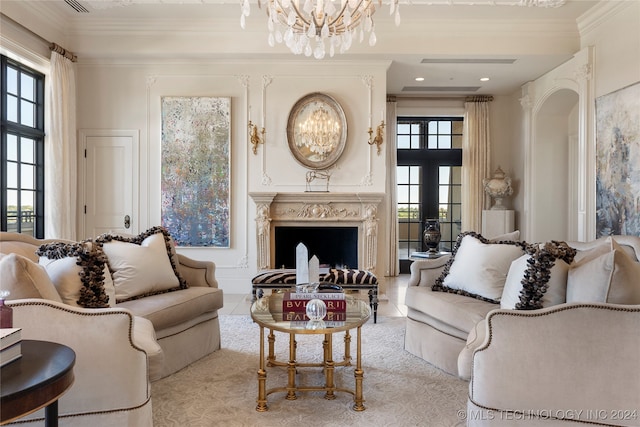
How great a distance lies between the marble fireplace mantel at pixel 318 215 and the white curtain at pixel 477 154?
2434mm

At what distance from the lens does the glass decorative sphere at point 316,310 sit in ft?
7.52

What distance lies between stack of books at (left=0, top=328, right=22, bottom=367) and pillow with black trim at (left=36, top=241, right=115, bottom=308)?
94 centimetres

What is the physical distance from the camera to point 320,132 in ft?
17.9

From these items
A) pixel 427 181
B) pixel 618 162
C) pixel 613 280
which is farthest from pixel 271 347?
pixel 427 181

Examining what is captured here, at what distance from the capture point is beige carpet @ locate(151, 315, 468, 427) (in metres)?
2.18

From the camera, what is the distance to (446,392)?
2510 mm

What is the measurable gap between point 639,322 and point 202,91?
205 inches

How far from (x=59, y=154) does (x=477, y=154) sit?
614 centimetres

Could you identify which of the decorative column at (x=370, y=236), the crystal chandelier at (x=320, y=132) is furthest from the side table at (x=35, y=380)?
the crystal chandelier at (x=320, y=132)

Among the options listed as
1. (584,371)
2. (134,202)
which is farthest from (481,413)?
(134,202)

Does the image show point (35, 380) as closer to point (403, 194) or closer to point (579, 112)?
point (579, 112)

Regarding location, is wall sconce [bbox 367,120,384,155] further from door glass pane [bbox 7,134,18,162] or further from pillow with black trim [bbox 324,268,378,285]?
door glass pane [bbox 7,134,18,162]

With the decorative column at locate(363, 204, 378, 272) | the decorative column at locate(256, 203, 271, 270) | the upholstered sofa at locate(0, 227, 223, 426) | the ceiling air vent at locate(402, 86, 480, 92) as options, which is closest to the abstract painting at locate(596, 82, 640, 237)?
the ceiling air vent at locate(402, 86, 480, 92)

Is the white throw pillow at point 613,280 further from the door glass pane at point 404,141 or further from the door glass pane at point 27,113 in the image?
the door glass pane at point 404,141
